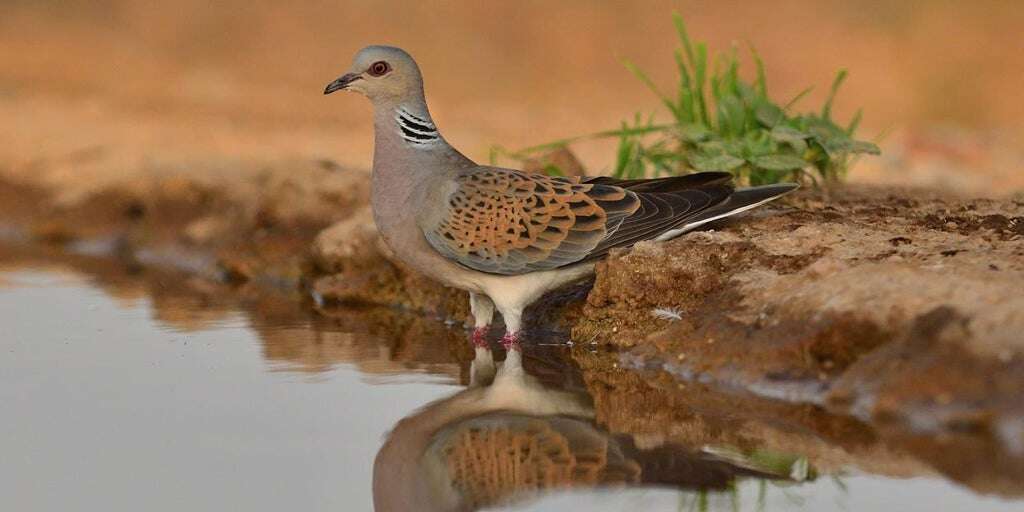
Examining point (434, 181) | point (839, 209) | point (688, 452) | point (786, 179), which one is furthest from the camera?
point (786, 179)

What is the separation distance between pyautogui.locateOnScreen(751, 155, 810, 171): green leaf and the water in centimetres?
165

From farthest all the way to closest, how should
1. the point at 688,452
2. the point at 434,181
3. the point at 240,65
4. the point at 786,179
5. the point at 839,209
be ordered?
the point at 240,65 < the point at 786,179 < the point at 839,209 < the point at 434,181 < the point at 688,452

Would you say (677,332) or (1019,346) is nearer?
(1019,346)

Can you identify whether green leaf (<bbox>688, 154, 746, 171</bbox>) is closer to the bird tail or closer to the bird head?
the bird tail

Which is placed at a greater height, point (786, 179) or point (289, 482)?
point (786, 179)

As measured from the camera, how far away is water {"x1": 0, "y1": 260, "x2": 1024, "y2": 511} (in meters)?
4.68

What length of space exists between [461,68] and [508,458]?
10.4 meters

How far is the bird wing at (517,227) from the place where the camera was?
668 cm

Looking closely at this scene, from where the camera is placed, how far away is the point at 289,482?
191 inches

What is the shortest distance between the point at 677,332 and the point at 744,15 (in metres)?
10.4

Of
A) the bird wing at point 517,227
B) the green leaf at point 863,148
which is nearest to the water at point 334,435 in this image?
the bird wing at point 517,227

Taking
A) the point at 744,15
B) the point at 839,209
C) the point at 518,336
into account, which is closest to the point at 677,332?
the point at 518,336

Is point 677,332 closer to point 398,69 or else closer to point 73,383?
point 398,69

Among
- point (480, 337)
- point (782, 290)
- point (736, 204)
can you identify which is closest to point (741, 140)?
point (736, 204)
